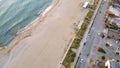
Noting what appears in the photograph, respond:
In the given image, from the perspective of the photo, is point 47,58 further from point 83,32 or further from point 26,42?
point 83,32

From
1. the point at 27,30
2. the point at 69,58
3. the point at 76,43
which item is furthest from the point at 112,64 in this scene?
the point at 27,30

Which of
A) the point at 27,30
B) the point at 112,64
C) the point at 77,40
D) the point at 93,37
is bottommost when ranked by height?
the point at 112,64

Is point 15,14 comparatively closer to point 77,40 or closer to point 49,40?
point 49,40

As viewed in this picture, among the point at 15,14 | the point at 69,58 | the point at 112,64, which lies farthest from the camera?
the point at 15,14

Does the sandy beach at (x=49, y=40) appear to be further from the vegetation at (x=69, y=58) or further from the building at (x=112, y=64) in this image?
the building at (x=112, y=64)

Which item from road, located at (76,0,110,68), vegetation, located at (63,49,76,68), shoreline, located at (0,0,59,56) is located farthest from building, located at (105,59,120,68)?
shoreline, located at (0,0,59,56)

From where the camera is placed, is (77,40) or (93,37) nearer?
(77,40)

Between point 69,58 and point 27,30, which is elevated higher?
point 27,30

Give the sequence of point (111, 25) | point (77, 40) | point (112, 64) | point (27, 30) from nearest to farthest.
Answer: point (112, 64) → point (77, 40) → point (27, 30) → point (111, 25)

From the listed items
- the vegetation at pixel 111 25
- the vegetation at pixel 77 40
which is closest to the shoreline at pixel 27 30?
the vegetation at pixel 77 40
